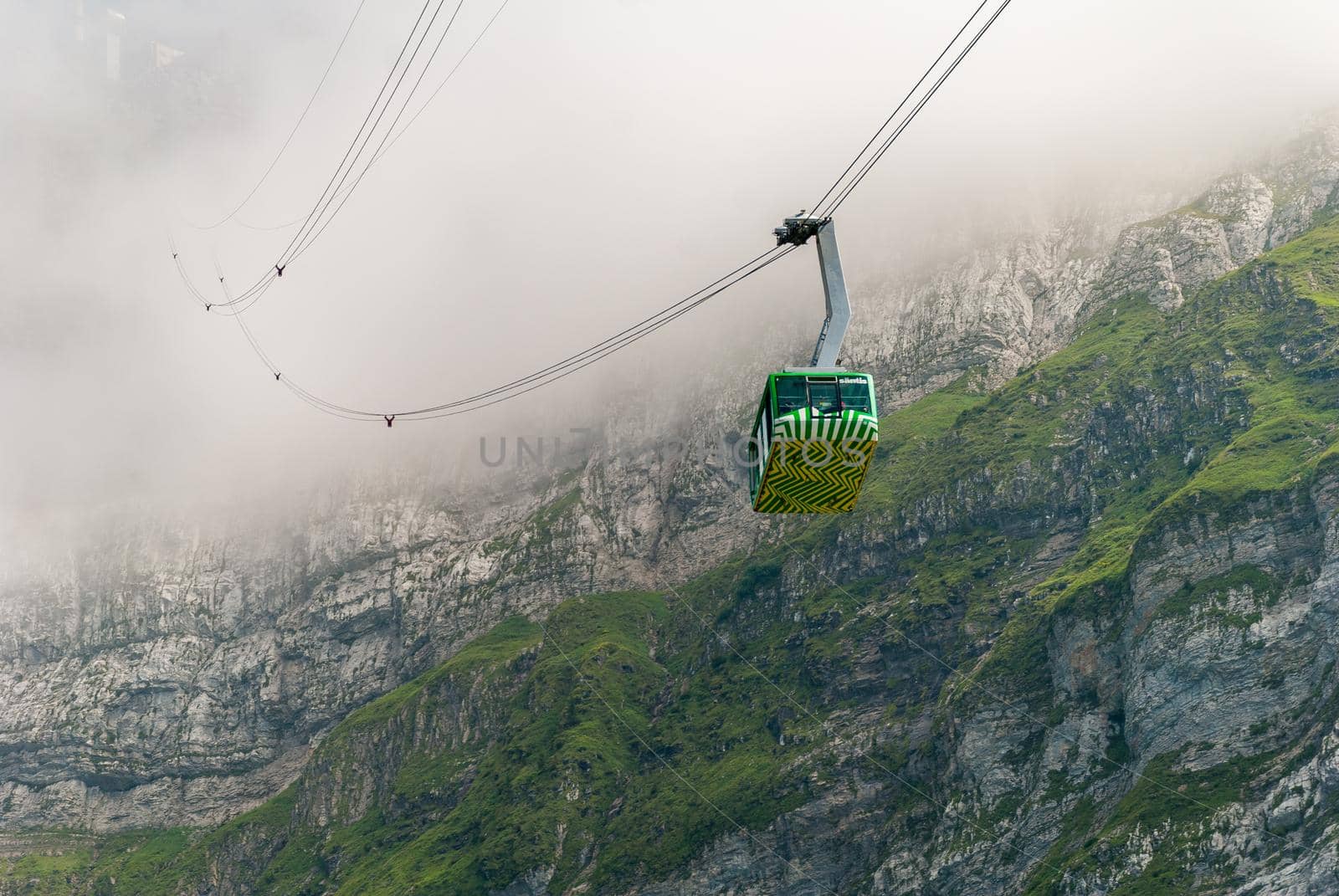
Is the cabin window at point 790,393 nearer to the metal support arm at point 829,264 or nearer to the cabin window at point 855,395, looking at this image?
the cabin window at point 855,395

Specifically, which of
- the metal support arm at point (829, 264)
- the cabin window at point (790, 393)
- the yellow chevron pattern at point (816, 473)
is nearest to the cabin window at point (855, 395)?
the yellow chevron pattern at point (816, 473)

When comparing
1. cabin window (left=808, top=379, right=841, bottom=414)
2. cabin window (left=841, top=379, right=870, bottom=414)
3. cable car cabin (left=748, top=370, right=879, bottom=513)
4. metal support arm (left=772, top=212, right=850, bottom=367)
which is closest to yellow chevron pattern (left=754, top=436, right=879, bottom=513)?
cable car cabin (left=748, top=370, right=879, bottom=513)

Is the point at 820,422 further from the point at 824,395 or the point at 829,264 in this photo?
the point at 829,264

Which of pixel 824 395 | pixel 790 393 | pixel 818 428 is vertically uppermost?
pixel 790 393

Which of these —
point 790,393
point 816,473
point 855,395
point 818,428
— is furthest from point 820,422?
point 816,473

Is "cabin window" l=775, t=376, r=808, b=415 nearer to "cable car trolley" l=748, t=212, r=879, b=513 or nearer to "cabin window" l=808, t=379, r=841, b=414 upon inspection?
"cable car trolley" l=748, t=212, r=879, b=513

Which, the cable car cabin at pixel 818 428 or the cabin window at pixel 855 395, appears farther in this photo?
the cabin window at pixel 855 395
